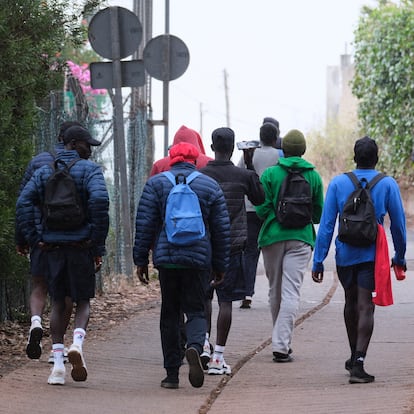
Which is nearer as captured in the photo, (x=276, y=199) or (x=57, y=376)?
(x=57, y=376)

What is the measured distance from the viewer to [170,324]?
7770 mm

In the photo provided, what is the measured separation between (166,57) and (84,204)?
7.48m

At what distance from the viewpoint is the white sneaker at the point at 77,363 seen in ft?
25.0

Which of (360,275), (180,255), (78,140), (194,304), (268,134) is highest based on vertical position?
(78,140)

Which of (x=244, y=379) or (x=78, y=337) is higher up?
(x=78, y=337)

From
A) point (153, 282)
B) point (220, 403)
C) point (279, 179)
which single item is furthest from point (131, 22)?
point (220, 403)

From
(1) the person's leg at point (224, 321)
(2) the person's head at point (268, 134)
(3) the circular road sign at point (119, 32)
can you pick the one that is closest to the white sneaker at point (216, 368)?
(1) the person's leg at point (224, 321)

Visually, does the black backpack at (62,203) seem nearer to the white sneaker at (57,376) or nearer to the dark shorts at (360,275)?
the white sneaker at (57,376)

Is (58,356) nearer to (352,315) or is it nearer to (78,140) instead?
(78,140)

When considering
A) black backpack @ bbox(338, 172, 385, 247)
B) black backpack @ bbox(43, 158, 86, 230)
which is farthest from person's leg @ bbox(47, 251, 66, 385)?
black backpack @ bbox(338, 172, 385, 247)

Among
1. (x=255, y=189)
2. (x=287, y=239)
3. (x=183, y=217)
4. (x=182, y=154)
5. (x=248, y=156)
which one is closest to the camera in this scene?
(x=183, y=217)

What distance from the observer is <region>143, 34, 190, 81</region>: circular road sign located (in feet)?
49.1

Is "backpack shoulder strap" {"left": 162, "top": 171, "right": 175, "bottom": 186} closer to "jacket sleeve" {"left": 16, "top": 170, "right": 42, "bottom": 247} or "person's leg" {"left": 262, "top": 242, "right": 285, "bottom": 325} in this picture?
"jacket sleeve" {"left": 16, "top": 170, "right": 42, "bottom": 247}

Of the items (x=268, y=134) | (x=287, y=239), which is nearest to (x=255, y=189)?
(x=287, y=239)
